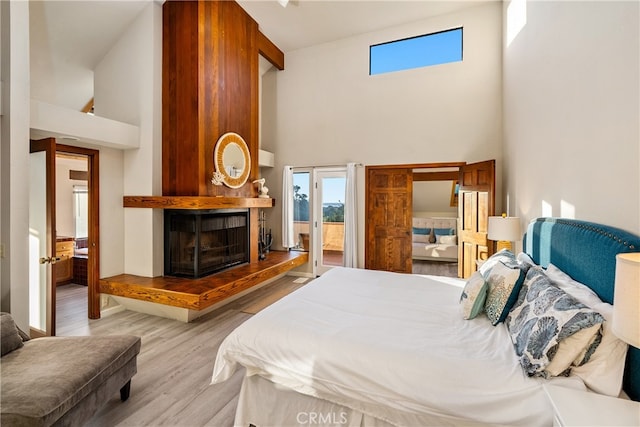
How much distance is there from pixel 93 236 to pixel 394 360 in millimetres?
3802

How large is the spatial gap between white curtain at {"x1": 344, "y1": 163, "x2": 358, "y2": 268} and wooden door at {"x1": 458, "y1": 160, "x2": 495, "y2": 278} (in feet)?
5.51

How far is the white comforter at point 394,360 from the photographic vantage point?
4.18ft

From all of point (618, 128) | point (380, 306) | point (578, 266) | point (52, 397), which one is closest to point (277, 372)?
point (380, 306)

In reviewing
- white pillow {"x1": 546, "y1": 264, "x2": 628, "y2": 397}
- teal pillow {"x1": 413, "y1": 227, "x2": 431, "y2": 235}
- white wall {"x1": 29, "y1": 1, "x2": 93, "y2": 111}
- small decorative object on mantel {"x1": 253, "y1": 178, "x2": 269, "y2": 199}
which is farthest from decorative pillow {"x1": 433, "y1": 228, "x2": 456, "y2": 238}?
white wall {"x1": 29, "y1": 1, "x2": 93, "y2": 111}

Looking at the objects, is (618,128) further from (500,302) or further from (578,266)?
(500,302)

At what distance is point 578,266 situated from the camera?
1688mm

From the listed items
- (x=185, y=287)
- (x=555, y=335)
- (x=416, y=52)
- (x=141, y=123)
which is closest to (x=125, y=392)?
(x=185, y=287)

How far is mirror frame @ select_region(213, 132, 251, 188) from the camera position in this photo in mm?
3996

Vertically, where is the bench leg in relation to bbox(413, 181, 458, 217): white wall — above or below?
below

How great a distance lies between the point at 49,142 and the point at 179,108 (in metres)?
1.43

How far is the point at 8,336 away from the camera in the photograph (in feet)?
5.87

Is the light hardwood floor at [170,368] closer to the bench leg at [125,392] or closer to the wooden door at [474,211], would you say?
the bench leg at [125,392]

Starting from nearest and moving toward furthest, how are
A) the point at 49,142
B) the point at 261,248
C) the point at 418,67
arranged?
the point at 49,142 → the point at 418,67 → the point at 261,248

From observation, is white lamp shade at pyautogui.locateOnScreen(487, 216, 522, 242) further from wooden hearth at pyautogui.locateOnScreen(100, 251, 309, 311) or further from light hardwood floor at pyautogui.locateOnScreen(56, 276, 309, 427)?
wooden hearth at pyautogui.locateOnScreen(100, 251, 309, 311)
